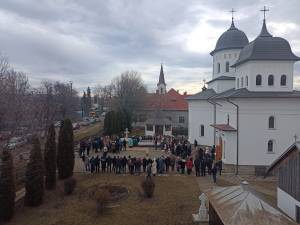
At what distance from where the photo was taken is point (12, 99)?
28.7 meters

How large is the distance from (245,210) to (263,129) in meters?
15.1

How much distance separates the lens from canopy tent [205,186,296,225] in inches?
336

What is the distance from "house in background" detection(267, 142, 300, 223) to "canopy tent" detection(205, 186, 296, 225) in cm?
296

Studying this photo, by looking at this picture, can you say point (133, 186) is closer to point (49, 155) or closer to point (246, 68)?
point (49, 155)

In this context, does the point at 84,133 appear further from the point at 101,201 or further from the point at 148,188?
the point at 101,201

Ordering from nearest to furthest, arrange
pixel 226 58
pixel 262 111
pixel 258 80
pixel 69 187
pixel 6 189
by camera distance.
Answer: pixel 6 189 < pixel 69 187 < pixel 262 111 < pixel 258 80 < pixel 226 58

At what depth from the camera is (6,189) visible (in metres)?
14.1

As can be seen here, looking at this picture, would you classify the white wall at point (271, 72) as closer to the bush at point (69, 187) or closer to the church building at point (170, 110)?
the bush at point (69, 187)

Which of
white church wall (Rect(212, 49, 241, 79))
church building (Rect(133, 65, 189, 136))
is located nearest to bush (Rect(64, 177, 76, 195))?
white church wall (Rect(212, 49, 241, 79))

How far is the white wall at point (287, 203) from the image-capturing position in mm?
12312

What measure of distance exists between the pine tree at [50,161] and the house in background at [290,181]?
1171 centimetres

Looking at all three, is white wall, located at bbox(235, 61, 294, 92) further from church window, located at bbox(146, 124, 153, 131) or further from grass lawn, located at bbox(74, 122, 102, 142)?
grass lawn, located at bbox(74, 122, 102, 142)

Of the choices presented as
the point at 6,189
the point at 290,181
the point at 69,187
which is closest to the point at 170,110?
the point at 69,187

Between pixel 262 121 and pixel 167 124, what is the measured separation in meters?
20.2
